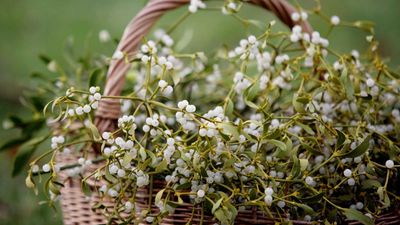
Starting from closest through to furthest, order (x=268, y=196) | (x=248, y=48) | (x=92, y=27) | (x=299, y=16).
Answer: (x=268, y=196), (x=248, y=48), (x=299, y=16), (x=92, y=27)

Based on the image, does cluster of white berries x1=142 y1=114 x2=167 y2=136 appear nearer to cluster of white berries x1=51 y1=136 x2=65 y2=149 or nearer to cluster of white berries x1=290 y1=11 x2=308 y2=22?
cluster of white berries x1=51 y1=136 x2=65 y2=149

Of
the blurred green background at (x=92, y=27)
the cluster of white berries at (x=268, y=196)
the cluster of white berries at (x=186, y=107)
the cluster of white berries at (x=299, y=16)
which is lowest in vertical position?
the cluster of white berries at (x=268, y=196)

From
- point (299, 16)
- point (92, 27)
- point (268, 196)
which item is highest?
point (92, 27)

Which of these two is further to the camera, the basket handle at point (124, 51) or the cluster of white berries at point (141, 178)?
the basket handle at point (124, 51)

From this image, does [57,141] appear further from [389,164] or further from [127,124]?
[389,164]

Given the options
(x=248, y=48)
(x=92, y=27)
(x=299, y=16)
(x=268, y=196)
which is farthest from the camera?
(x=92, y=27)

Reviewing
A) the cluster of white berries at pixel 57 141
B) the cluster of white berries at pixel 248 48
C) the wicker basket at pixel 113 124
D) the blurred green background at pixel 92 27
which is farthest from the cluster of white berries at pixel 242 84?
the blurred green background at pixel 92 27

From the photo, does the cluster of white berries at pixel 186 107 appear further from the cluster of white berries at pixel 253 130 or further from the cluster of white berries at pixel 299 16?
the cluster of white berries at pixel 299 16

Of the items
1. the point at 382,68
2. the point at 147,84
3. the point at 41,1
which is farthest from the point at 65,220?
the point at 41,1

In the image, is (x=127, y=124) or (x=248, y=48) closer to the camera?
(x=127, y=124)

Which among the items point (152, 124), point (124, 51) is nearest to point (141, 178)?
point (152, 124)
